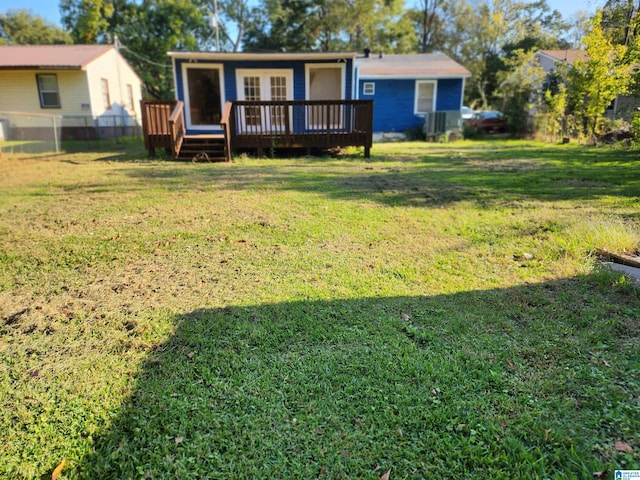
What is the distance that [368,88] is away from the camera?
1892 centimetres

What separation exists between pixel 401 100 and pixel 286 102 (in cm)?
972

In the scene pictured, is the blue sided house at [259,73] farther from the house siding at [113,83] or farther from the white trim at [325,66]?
the house siding at [113,83]

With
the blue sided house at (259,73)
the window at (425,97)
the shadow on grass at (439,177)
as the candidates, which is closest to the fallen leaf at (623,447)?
the shadow on grass at (439,177)

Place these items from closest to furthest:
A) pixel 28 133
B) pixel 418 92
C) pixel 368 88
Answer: pixel 28 133 → pixel 368 88 → pixel 418 92

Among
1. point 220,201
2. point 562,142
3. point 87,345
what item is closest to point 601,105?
point 562,142

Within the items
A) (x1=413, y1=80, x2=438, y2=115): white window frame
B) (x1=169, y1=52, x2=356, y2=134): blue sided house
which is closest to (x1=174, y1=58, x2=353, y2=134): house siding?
(x1=169, y1=52, x2=356, y2=134): blue sided house

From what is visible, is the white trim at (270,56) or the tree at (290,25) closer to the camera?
the white trim at (270,56)

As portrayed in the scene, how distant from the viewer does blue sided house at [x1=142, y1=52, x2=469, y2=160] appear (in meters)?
11.2

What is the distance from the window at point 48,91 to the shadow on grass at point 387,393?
19.4 metres

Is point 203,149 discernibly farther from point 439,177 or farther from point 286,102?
point 439,177

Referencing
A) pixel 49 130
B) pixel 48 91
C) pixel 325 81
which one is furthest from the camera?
pixel 48 91

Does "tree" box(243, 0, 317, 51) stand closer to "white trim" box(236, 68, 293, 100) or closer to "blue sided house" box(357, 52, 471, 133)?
"blue sided house" box(357, 52, 471, 133)

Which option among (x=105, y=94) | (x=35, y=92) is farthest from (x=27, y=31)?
(x=35, y=92)

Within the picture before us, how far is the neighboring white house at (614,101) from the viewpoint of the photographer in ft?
26.4
